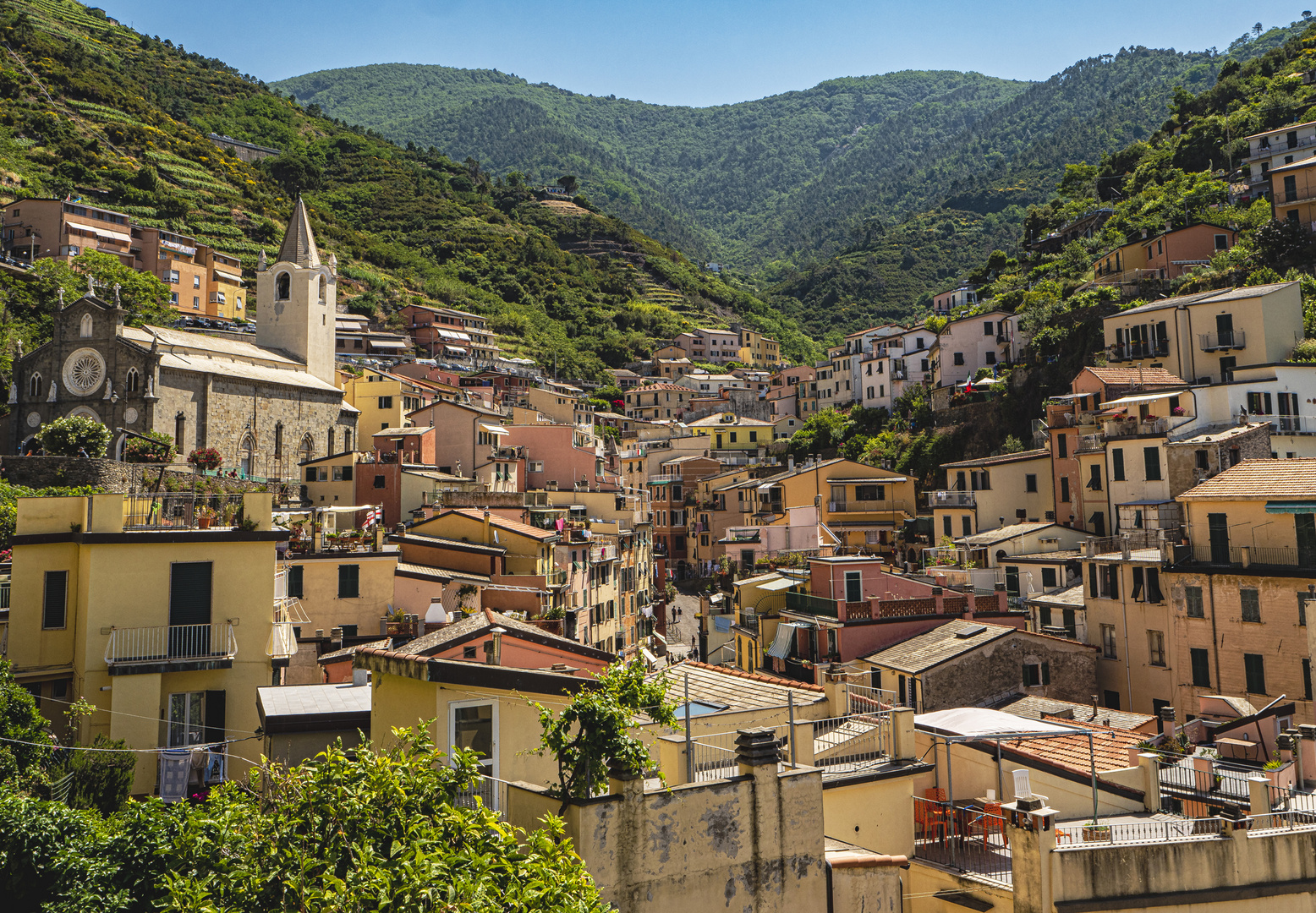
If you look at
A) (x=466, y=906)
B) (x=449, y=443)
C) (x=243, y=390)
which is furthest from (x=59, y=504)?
(x=243, y=390)

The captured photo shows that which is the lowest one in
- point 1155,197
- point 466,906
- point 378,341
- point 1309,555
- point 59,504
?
point 466,906

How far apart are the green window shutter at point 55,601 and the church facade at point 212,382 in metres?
30.9

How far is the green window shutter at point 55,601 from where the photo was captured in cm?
1733

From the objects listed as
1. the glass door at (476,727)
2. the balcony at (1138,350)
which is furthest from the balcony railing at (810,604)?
the balcony at (1138,350)

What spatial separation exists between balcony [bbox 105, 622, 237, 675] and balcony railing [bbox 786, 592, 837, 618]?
16.0 m

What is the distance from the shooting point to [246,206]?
126562 mm

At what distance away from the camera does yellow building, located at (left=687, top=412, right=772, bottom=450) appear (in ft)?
314

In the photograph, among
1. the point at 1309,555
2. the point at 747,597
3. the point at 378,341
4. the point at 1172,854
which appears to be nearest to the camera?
the point at 1172,854

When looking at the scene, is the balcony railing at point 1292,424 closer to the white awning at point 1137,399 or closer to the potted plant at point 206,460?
the white awning at point 1137,399

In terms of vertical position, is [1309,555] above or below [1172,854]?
above

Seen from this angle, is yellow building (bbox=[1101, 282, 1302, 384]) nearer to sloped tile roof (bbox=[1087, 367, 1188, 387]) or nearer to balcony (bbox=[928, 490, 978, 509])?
sloped tile roof (bbox=[1087, 367, 1188, 387])

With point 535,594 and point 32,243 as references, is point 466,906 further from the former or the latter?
point 32,243

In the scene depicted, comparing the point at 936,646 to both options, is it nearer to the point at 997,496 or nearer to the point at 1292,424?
the point at 1292,424

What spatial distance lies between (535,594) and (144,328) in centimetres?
3618
